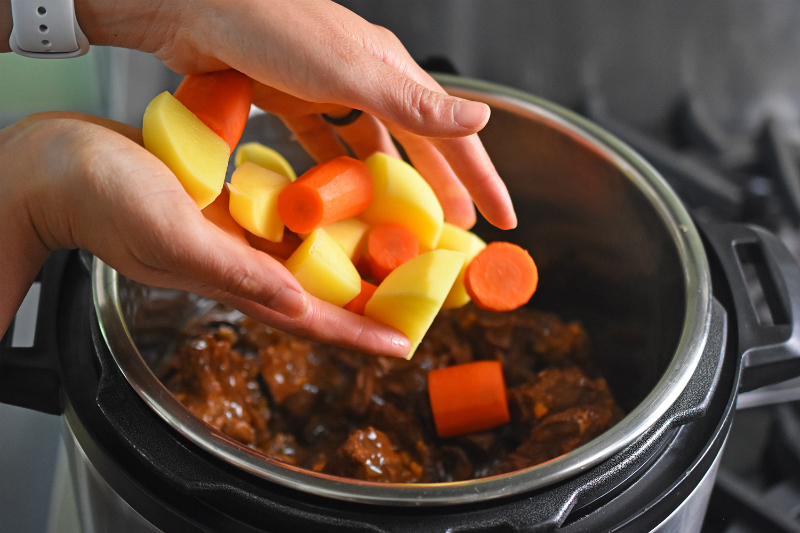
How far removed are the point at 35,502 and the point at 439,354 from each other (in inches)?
28.8

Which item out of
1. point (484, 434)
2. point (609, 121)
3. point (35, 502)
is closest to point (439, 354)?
point (484, 434)

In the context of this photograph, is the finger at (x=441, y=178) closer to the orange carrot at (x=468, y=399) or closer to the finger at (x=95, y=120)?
the orange carrot at (x=468, y=399)

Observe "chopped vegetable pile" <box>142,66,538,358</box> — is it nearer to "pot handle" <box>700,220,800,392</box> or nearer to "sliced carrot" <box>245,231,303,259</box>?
"sliced carrot" <box>245,231,303,259</box>

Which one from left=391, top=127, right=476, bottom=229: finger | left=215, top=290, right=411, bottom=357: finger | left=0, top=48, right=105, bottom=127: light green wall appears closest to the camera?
left=215, top=290, right=411, bottom=357: finger

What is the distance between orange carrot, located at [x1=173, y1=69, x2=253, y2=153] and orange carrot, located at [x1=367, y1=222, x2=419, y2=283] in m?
0.22

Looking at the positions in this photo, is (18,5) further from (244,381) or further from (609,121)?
(609,121)

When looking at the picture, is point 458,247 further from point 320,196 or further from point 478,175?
point 320,196

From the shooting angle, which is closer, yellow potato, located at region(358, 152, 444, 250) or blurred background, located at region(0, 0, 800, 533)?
yellow potato, located at region(358, 152, 444, 250)

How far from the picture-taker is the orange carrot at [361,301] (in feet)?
2.64

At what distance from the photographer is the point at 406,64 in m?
0.85

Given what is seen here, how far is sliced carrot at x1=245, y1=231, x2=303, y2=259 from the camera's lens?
80cm

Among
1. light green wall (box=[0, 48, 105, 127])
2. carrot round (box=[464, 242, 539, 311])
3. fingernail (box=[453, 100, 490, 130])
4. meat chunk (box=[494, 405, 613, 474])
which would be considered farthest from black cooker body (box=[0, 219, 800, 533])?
light green wall (box=[0, 48, 105, 127])

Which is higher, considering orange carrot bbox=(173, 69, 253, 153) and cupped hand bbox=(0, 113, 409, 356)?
orange carrot bbox=(173, 69, 253, 153)

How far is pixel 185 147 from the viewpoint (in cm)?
67
